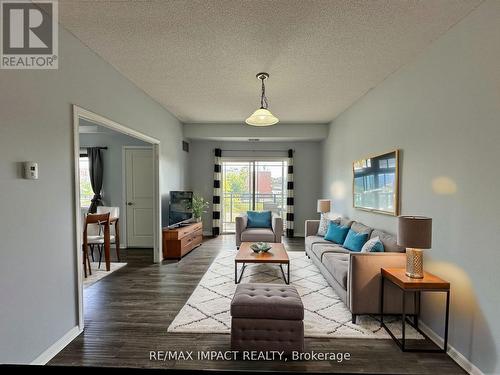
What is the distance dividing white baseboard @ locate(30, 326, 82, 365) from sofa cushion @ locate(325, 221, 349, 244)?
3.54 m

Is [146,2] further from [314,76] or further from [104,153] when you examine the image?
[104,153]

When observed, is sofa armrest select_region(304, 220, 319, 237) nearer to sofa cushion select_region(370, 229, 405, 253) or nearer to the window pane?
sofa cushion select_region(370, 229, 405, 253)

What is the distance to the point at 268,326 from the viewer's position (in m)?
2.09

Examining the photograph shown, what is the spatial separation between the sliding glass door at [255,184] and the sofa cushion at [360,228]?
3084mm

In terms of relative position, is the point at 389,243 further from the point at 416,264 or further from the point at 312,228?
the point at 312,228

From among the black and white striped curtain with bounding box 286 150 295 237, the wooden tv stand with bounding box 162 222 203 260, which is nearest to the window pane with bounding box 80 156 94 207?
the wooden tv stand with bounding box 162 222 203 260

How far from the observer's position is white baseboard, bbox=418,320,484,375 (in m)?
1.93

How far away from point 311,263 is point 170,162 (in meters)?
3.44

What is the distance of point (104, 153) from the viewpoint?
222 inches

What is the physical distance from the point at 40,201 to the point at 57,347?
4.18 ft

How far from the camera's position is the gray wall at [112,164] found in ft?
18.4

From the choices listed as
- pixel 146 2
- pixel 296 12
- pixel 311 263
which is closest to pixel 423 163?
pixel 296 12

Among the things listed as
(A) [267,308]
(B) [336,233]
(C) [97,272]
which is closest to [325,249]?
(B) [336,233]

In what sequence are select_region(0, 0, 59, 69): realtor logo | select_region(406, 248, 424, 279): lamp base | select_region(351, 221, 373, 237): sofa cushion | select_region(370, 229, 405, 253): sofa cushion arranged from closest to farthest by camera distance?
select_region(0, 0, 59, 69): realtor logo
select_region(406, 248, 424, 279): lamp base
select_region(370, 229, 405, 253): sofa cushion
select_region(351, 221, 373, 237): sofa cushion
